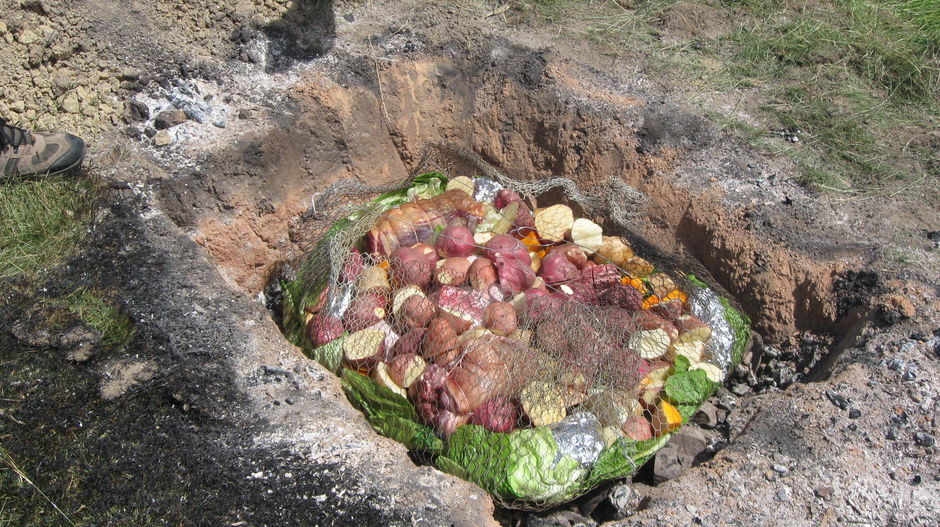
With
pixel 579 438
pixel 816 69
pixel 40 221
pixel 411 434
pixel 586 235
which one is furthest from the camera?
pixel 816 69

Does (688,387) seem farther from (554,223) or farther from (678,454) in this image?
(554,223)

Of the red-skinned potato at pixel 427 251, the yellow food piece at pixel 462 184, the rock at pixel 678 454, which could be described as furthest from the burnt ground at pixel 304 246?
the red-skinned potato at pixel 427 251

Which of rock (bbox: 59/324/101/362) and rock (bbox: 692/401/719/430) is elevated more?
rock (bbox: 59/324/101/362)

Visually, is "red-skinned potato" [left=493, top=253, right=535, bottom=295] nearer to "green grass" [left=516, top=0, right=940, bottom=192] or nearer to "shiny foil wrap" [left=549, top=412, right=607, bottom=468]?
"shiny foil wrap" [left=549, top=412, right=607, bottom=468]

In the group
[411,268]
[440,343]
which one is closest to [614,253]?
[411,268]

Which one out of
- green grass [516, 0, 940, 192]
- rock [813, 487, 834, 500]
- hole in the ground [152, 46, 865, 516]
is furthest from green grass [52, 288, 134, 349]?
green grass [516, 0, 940, 192]

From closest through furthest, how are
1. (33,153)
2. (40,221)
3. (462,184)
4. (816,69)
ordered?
(40,221) < (33,153) < (462,184) < (816,69)
